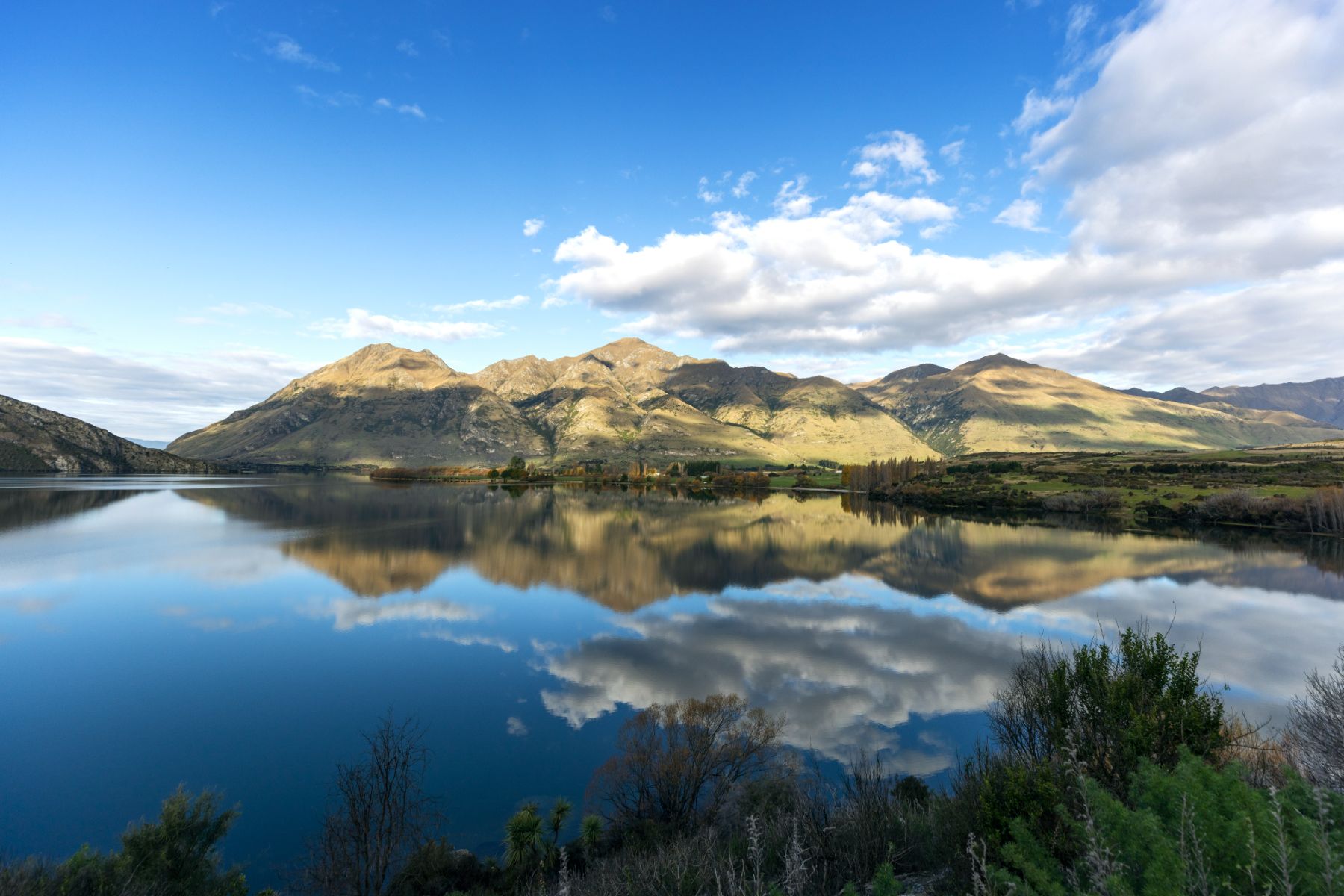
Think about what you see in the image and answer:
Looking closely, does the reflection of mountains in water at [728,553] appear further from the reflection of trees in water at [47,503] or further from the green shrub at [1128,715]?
the green shrub at [1128,715]

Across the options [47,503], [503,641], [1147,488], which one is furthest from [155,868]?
[1147,488]

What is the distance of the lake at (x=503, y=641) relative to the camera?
63.7 ft

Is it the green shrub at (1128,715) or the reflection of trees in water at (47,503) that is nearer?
the green shrub at (1128,715)

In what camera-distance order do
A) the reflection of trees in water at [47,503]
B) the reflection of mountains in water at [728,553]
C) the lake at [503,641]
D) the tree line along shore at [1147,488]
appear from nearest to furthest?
1. the lake at [503,641]
2. the reflection of mountains in water at [728,553]
3. the reflection of trees in water at [47,503]
4. the tree line along shore at [1147,488]

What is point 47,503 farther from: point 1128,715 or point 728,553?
point 1128,715

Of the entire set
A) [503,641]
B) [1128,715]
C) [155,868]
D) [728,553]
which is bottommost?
[728,553]

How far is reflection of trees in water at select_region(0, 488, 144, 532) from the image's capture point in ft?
257

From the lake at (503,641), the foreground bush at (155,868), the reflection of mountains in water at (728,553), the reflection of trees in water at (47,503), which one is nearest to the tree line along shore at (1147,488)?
the lake at (503,641)

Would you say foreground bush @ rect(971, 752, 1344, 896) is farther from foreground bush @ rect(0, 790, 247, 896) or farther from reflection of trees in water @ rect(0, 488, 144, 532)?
reflection of trees in water @ rect(0, 488, 144, 532)

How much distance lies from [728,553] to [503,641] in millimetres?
39639

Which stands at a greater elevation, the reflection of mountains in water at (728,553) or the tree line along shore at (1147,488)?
the tree line along shore at (1147,488)

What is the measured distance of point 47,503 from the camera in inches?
3922

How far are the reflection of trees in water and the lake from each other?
1904 millimetres

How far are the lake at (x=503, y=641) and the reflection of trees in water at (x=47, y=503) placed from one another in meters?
1.90
